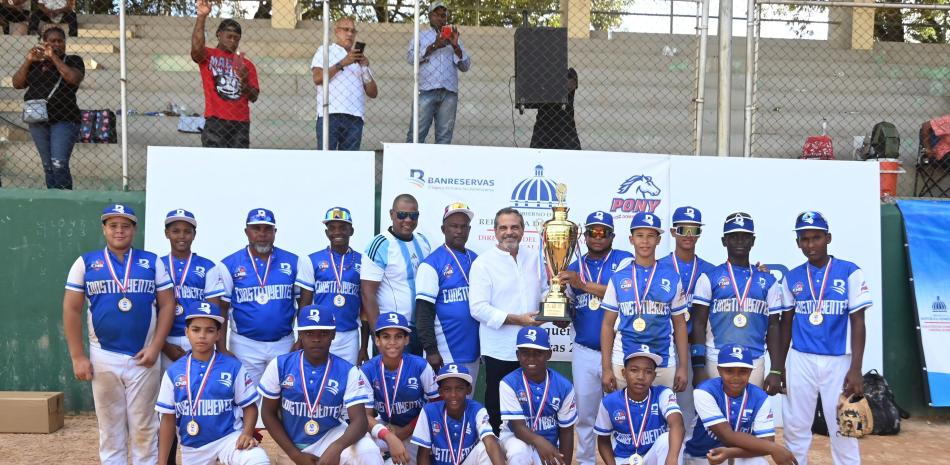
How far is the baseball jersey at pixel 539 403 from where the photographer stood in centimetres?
604

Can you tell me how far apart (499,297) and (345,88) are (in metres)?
3.53

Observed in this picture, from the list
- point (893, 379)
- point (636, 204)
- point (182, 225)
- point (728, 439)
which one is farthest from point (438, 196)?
point (893, 379)

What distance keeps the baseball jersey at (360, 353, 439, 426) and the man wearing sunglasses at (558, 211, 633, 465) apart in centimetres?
113

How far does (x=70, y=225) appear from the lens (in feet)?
28.1

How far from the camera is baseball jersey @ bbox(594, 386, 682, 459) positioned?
594cm

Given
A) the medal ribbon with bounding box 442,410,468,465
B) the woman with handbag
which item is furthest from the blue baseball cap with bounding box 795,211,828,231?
the woman with handbag

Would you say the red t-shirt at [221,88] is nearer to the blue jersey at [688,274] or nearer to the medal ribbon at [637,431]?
the blue jersey at [688,274]

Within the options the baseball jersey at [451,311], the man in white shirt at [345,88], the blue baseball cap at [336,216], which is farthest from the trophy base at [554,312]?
the man in white shirt at [345,88]

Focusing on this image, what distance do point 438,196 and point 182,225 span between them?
7.90 ft

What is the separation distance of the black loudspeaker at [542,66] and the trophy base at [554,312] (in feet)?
10.4

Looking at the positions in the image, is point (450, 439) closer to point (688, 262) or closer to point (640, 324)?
point (640, 324)

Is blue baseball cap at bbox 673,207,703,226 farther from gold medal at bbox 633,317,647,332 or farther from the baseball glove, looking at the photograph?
the baseball glove

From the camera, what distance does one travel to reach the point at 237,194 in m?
8.17

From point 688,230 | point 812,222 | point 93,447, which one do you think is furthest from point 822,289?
point 93,447
